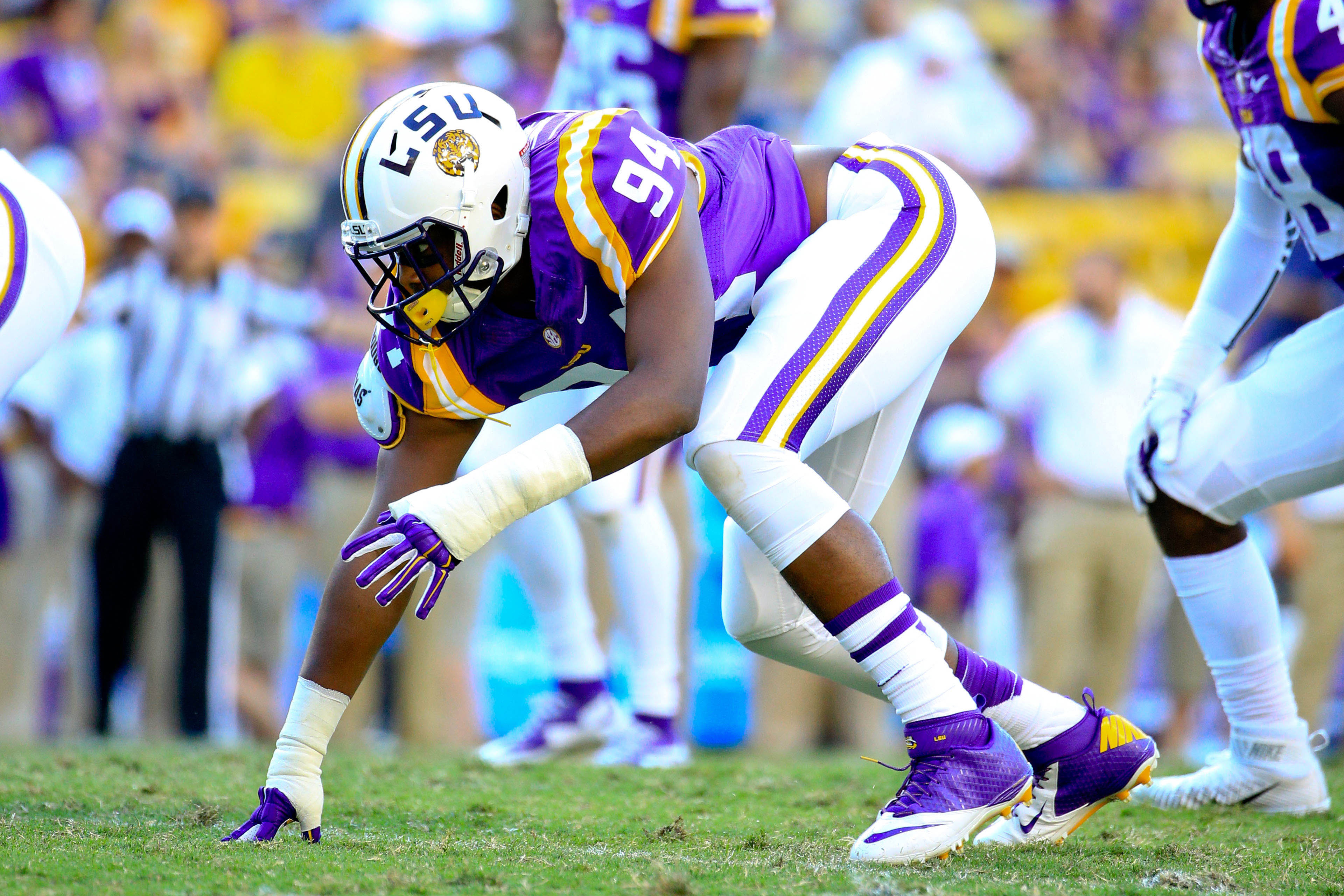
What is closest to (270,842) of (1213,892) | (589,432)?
(589,432)

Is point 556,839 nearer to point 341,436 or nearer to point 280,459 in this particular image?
point 341,436

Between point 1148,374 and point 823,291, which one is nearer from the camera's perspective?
point 823,291

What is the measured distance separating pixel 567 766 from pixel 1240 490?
2.00 m

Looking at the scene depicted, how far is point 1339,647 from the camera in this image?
6383 millimetres

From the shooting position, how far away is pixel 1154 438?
11.5ft

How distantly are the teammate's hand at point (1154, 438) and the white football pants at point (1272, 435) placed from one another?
0.03 m

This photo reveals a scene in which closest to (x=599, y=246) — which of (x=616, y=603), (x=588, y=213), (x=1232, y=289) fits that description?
(x=588, y=213)

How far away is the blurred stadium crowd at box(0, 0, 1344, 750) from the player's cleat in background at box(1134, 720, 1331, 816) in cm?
226

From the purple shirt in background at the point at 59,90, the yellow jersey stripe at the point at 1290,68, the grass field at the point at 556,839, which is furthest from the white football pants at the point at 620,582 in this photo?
the purple shirt in background at the point at 59,90

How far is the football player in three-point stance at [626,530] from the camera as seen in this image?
4438 mm

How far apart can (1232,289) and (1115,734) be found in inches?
47.4

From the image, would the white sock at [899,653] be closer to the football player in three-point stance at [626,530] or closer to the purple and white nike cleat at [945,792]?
the purple and white nike cleat at [945,792]

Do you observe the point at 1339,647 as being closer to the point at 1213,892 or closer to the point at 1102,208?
the point at 1102,208

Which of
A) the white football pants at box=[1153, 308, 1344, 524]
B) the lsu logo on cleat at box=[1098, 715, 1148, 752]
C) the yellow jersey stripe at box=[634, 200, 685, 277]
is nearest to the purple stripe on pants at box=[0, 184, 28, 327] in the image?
the yellow jersey stripe at box=[634, 200, 685, 277]
